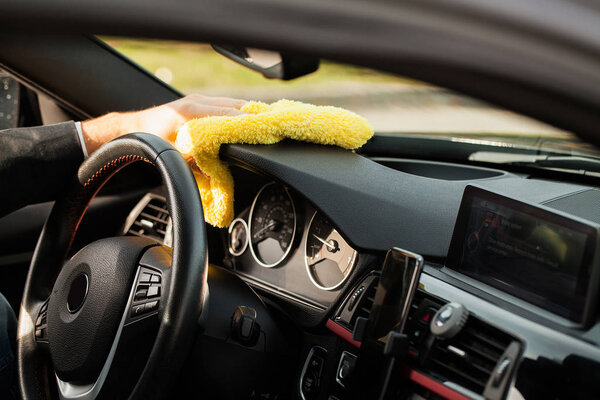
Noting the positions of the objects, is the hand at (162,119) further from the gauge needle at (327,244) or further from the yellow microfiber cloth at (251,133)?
the gauge needle at (327,244)

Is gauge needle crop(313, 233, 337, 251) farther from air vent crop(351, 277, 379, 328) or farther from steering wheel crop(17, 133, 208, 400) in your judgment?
steering wheel crop(17, 133, 208, 400)

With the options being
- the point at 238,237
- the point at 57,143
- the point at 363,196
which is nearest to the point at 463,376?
the point at 363,196

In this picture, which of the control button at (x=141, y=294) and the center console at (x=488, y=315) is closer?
the center console at (x=488, y=315)

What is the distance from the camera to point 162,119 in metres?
1.70

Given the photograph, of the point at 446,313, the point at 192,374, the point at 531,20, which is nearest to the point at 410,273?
the point at 446,313

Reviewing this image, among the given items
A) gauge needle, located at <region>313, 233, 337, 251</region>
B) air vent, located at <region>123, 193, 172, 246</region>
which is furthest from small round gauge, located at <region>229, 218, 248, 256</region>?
gauge needle, located at <region>313, 233, 337, 251</region>

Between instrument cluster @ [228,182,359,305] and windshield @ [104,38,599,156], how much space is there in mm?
309

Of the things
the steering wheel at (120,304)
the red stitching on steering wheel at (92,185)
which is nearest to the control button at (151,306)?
the steering wheel at (120,304)

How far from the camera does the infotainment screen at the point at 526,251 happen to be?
108 cm

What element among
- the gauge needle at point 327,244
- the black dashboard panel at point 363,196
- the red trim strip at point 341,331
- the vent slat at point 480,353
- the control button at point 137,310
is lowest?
the control button at point 137,310

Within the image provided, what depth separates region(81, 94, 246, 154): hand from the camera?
168 cm

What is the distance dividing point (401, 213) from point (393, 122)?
4.63 ft

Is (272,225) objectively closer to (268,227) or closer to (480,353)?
(268,227)

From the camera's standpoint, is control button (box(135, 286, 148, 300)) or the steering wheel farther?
control button (box(135, 286, 148, 300))
